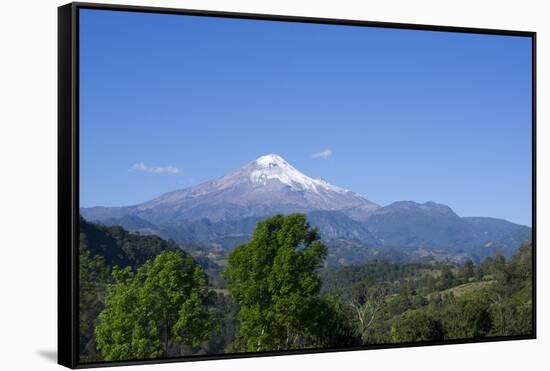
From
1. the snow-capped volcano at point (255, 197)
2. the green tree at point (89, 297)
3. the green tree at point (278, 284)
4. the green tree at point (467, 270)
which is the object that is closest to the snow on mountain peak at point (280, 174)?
the snow-capped volcano at point (255, 197)

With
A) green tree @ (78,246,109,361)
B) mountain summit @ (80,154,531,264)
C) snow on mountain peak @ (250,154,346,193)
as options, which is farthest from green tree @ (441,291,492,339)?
green tree @ (78,246,109,361)

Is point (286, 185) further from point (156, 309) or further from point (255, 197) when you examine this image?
point (156, 309)

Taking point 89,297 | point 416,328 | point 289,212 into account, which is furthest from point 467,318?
point 89,297

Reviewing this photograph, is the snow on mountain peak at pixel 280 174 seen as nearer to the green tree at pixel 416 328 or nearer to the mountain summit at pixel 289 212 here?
the mountain summit at pixel 289 212

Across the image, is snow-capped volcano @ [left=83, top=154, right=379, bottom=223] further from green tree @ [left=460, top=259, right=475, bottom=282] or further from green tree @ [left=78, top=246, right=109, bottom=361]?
green tree @ [left=460, top=259, right=475, bottom=282]

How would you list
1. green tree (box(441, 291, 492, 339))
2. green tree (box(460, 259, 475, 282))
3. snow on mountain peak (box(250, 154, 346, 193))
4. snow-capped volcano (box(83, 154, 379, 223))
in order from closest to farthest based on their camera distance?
snow-capped volcano (box(83, 154, 379, 223)) → snow on mountain peak (box(250, 154, 346, 193)) → green tree (box(441, 291, 492, 339)) → green tree (box(460, 259, 475, 282))

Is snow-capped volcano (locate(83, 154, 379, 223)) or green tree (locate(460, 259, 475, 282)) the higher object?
snow-capped volcano (locate(83, 154, 379, 223))
